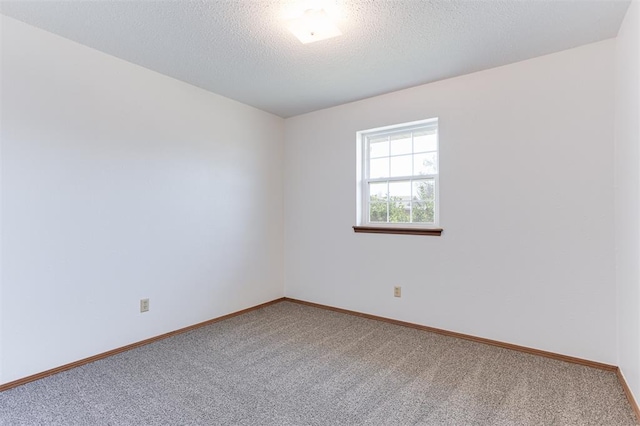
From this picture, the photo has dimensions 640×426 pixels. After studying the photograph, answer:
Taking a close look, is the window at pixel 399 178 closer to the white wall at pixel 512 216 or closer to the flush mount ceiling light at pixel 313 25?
the white wall at pixel 512 216

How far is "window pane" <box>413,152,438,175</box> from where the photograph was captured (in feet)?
10.3

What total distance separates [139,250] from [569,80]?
3.65m

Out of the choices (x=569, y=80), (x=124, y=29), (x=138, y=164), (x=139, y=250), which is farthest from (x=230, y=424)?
(x=569, y=80)

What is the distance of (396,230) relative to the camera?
324cm

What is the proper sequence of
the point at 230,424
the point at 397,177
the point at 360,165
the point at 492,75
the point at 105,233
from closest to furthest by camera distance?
the point at 230,424, the point at 105,233, the point at 492,75, the point at 397,177, the point at 360,165

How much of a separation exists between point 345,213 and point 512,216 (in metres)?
1.63

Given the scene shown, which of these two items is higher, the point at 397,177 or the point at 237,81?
the point at 237,81

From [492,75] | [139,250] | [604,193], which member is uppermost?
[492,75]

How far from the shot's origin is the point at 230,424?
1.69 m

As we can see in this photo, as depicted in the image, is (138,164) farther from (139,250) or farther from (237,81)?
(237,81)

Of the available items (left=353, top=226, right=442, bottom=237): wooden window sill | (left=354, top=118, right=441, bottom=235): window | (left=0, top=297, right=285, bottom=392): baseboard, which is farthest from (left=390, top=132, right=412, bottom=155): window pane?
(left=0, top=297, right=285, bottom=392): baseboard

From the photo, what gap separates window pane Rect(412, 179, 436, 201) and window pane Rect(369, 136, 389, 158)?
494 millimetres

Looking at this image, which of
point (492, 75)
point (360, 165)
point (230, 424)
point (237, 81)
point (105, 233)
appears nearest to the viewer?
point (230, 424)

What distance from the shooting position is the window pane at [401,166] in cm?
329
